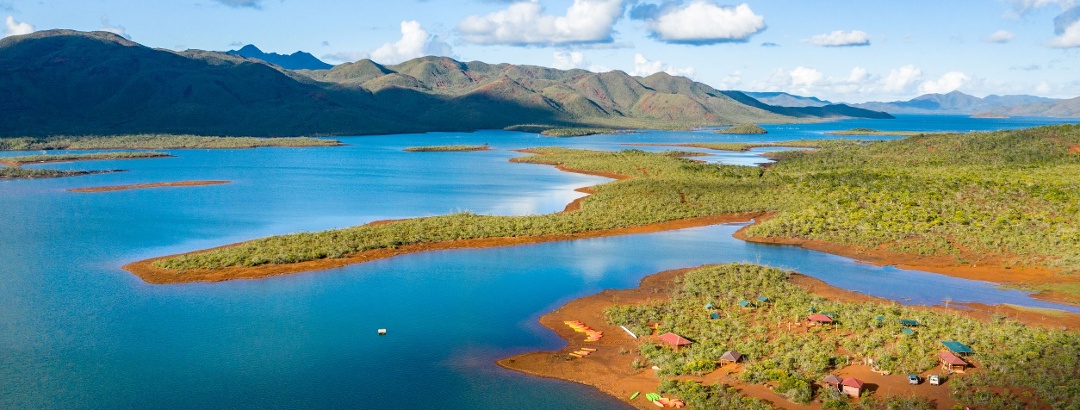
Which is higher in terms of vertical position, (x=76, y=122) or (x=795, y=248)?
(x=76, y=122)

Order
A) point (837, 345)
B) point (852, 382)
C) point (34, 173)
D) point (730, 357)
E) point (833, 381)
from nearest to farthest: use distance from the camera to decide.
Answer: point (852, 382) < point (833, 381) < point (730, 357) < point (837, 345) < point (34, 173)

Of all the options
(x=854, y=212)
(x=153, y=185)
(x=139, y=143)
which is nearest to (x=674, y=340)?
(x=854, y=212)

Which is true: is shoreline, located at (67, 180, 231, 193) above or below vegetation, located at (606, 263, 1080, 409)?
above

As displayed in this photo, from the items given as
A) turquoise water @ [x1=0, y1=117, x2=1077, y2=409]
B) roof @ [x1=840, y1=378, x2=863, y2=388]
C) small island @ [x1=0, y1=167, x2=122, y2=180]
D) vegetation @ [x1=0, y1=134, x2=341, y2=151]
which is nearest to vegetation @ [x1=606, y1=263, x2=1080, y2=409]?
roof @ [x1=840, y1=378, x2=863, y2=388]


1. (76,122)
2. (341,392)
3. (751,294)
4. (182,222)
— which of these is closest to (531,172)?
(182,222)

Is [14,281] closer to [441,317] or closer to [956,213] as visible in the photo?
[441,317]

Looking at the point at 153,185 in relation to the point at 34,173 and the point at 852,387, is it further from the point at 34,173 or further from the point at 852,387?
the point at 852,387

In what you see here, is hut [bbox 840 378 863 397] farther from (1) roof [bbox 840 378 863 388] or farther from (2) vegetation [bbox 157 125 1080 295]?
(2) vegetation [bbox 157 125 1080 295]
